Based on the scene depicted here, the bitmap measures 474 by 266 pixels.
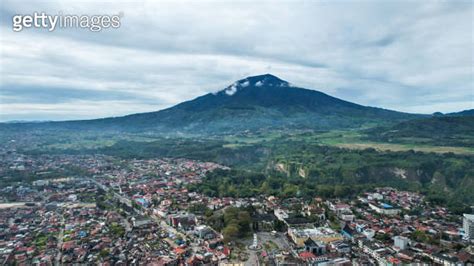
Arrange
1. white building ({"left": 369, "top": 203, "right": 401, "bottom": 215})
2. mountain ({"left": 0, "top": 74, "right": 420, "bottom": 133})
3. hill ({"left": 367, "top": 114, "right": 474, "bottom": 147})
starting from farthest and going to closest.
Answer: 1. mountain ({"left": 0, "top": 74, "right": 420, "bottom": 133})
2. hill ({"left": 367, "top": 114, "right": 474, "bottom": 147})
3. white building ({"left": 369, "top": 203, "right": 401, "bottom": 215})

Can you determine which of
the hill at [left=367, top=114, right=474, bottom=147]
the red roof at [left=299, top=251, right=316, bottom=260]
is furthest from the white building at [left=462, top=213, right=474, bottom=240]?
the hill at [left=367, top=114, right=474, bottom=147]

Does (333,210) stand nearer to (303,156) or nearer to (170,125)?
(303,156)

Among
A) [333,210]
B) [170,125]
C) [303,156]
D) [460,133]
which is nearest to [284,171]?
[303,156]

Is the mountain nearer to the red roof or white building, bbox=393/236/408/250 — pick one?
white building, bbox=393/236/408/250

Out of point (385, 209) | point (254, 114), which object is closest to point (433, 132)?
point (385, 209)

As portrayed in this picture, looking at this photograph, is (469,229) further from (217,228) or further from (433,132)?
(433,132)
